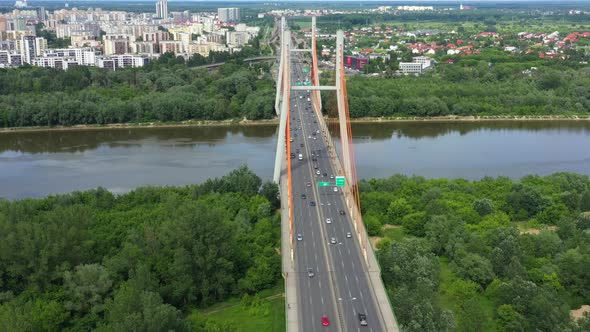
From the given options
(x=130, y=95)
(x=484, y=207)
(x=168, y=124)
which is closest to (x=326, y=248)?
(x=484, y=207)

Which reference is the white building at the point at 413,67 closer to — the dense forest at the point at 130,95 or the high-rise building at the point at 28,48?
the dense forest at the point at 130,95

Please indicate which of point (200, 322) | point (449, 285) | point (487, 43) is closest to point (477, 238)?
point (449, 285)

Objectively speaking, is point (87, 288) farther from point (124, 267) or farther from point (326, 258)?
point (326, 258)

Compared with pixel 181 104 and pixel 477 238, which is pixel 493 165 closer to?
pixel 477 238

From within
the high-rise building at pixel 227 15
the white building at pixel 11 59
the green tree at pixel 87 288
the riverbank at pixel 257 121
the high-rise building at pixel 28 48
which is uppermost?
the high-rise building at pixel 227 15

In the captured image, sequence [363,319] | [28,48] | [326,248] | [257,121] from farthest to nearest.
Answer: [28,48] → [257,121] → [326,248] → [363,319]

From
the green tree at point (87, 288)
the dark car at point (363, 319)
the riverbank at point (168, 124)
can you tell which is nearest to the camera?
the dark car at point (363, 319)

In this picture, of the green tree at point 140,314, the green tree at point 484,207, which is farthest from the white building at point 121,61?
the green tree at point 140,314
